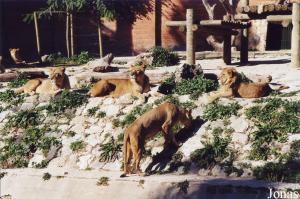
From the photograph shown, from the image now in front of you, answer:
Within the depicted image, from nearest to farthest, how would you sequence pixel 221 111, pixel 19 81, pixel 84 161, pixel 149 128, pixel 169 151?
pixel 149 128 < pixel 169 151 < pixel 84 161 < pixel 221 111 < pixel 19 81

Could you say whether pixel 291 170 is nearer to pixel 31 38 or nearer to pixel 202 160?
pixel 202 160

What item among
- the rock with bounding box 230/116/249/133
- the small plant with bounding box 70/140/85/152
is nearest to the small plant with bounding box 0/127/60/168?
the small plant with bounding box 70/140/85/152

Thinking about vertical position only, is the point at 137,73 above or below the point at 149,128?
above

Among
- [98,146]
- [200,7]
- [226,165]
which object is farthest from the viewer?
[200,7]

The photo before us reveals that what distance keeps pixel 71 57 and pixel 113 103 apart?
10097 millimetres

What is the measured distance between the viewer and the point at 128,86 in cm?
1273

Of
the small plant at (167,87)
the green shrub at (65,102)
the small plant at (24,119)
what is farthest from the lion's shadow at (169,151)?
the small plant at (24,119)

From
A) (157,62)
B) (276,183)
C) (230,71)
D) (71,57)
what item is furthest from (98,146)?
(71,57)

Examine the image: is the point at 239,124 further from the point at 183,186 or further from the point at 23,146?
the point at 23,146

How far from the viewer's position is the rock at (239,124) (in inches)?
412

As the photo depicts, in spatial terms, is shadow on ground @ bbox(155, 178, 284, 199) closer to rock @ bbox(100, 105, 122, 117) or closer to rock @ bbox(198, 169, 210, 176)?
rock @ bbox(198, 169, 210, 176)

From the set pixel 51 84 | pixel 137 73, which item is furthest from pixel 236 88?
pixel 51 84

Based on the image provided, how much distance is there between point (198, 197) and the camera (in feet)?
29.1

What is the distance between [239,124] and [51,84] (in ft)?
18.4
